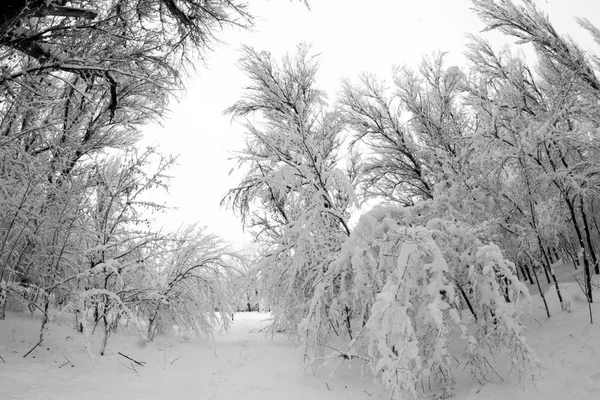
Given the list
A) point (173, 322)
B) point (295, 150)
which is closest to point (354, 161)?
point (295, 150)

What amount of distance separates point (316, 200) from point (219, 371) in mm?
3382

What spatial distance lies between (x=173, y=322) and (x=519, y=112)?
312 inches

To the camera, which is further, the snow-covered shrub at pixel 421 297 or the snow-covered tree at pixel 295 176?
the snow-covered tree at pixel 295 176

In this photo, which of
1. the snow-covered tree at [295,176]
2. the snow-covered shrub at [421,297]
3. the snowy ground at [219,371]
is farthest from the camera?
the snow-covered tree at [295,176]

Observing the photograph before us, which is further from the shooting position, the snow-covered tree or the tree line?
the snow-covered tree

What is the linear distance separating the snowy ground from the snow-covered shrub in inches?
15.5

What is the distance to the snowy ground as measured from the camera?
3505mm

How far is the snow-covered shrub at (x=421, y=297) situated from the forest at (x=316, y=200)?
0.08 ft

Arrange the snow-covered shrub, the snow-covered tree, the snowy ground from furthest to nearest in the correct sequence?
the snow-covered tree
the snowy ground
the snow-covered shrub

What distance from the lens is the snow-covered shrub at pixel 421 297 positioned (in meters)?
3.09

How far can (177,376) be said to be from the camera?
17.1ft

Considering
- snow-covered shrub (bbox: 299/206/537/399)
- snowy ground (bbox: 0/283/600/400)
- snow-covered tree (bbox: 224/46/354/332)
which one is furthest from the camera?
snow-covered tree (bbox: 224/46/354/332)

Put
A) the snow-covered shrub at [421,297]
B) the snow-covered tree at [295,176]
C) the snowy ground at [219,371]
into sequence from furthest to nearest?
the snow-covered tree at [295,176]
the snowy ground at [219,371]
the snow-covered shrub at [421,297]

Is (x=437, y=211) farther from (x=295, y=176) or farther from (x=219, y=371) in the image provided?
(x=219, y=371)
